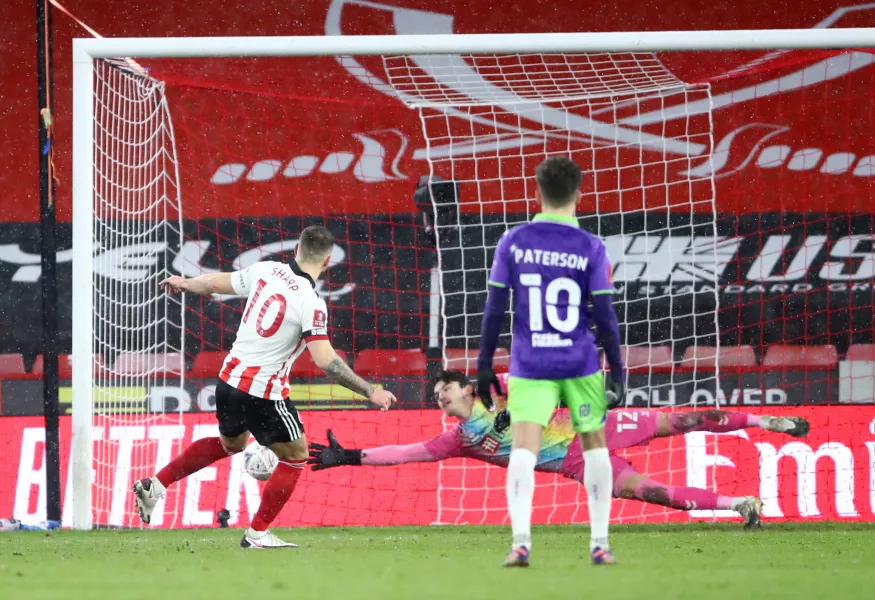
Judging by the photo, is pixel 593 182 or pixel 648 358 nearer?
pixel 648 358

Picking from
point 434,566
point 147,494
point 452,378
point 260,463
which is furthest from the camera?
→ point 452,378

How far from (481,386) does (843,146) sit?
805 cm

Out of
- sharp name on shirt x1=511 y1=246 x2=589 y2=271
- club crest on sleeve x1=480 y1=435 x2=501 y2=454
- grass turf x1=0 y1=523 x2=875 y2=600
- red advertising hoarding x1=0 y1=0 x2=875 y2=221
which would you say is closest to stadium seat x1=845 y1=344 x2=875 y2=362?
red advertising hoarding x1=0 y1=0 x2=875 y2=221

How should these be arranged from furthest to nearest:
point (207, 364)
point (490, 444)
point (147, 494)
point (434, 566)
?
point (207, 364), point (490, 444), point (147, 494), point (434, 566)

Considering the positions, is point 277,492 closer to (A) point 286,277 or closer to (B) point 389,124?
(A) point 286,277

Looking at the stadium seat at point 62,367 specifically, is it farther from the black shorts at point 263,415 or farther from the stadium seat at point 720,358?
the black shorts at point 263,415

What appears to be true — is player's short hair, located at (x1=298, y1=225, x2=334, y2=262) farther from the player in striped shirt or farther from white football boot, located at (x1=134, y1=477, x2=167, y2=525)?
white football boot, located at (x1=134, y1=477, x2=167, y2=525)

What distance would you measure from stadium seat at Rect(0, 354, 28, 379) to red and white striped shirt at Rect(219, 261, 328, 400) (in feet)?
18.3

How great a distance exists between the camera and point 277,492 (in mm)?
5906

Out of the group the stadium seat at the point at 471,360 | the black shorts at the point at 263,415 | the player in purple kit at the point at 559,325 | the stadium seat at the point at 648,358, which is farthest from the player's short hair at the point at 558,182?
the stadium seat at the point at 648,358

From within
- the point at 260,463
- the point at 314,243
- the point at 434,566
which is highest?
the point at 314,243

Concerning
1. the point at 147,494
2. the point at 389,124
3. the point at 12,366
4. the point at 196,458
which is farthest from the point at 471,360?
the point at 147,494

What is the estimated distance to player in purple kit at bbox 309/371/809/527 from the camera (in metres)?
6.96

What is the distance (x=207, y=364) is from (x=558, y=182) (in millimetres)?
7075
